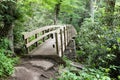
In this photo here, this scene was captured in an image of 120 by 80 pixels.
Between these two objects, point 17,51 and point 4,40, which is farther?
point 17,51

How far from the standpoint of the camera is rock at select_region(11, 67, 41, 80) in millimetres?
6305

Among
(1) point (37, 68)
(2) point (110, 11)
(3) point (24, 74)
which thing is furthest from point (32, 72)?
(2) point (110, 11)

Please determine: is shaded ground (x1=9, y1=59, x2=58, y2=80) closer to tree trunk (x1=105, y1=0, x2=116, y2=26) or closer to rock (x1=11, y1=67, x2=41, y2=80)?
rock (x1=11, y1=67, x2=41, y2=80)

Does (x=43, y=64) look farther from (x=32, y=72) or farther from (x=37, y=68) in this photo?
(x=32, y=72)

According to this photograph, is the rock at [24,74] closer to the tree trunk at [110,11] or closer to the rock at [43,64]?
the rock at [43,64]

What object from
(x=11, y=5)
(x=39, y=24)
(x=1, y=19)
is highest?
(x=11, y=5)

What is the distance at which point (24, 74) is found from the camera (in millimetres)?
6555

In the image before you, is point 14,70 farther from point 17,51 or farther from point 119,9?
point 119,9

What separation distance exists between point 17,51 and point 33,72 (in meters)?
3.15

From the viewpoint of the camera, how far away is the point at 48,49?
32.3 feet

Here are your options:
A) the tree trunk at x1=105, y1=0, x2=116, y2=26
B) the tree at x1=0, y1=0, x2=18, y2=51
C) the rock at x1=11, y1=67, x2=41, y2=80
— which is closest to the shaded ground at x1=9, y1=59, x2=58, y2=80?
the rock at x1=11, y1=67, x2=41, y2=80

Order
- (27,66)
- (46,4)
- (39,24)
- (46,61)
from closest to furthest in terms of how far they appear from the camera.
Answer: (27,66)
(46,61)
(46,4)
(39,24)

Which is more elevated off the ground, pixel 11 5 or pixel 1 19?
pixel 11 5

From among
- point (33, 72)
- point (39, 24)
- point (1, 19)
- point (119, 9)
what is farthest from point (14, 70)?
point (39, 24)
